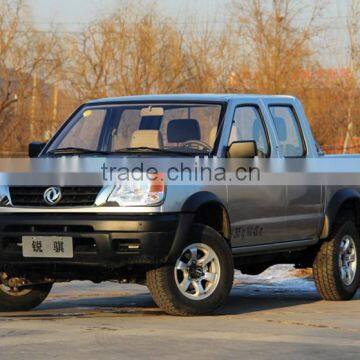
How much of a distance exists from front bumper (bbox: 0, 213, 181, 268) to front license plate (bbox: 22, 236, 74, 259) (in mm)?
32

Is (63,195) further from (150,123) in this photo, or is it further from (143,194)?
(150,123)

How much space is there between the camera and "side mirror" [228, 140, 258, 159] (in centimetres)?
920

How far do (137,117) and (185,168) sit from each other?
126 centimetres

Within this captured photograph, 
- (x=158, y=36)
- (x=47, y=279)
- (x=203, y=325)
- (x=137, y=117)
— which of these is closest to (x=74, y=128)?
(x=137, y=117)

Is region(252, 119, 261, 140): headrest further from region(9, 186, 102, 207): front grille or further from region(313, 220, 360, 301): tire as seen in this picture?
region(9, 186, 102, 207): front grille

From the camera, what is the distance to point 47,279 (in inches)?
356

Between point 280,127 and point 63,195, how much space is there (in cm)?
263

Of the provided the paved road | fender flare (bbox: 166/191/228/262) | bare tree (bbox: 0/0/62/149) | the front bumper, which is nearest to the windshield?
fender flare (bbox: 166/191/228/262)

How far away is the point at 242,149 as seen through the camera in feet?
30.2

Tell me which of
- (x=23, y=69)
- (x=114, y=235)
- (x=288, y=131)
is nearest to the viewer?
(x=114, y=235)

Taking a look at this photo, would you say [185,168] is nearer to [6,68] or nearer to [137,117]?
[137,117]

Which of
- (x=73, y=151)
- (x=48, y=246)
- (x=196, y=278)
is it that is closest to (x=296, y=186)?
(x=196, y=278)

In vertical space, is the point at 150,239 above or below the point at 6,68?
below

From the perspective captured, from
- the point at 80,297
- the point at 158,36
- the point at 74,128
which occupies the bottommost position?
the point at 80,297
